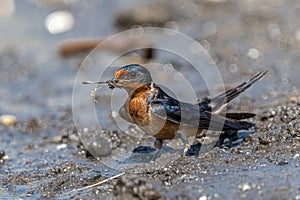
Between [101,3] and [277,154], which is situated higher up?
[101,3]

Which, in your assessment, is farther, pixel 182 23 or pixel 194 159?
pixel 182 23

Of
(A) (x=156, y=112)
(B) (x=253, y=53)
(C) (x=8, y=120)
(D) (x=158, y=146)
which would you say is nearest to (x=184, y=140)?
(D) (x=158, y=146)

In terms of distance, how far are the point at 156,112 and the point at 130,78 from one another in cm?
38

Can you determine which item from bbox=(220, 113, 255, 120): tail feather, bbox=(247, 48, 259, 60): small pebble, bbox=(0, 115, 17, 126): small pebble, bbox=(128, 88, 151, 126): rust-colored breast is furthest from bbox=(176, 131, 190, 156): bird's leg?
bbox=(247, 48, 259, 60): small pebble

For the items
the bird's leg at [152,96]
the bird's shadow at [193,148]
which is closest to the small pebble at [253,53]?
the bird's shadow at [193,148]

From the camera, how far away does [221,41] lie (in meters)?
10.2

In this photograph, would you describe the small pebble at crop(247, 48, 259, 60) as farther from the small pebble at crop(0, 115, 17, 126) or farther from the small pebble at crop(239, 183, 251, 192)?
the small pebble at crop(239, 183, 251, 192)

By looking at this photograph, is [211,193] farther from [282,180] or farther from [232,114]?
[232,114]

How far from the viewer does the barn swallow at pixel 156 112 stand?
5312 mm

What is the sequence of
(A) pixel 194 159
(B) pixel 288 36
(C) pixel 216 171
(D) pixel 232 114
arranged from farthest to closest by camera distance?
(B) pixel 288 36 → (D) pixel 232 114 → (A) pixel 194 159 → (C) pixel 216 171

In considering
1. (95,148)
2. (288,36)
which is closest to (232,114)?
(95,148)

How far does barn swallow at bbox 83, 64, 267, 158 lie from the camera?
17.4ft

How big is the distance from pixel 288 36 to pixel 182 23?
2.40 meters

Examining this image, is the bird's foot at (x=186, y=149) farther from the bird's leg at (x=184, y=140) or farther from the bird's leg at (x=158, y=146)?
the bird's leg at (x=158, y=146)
